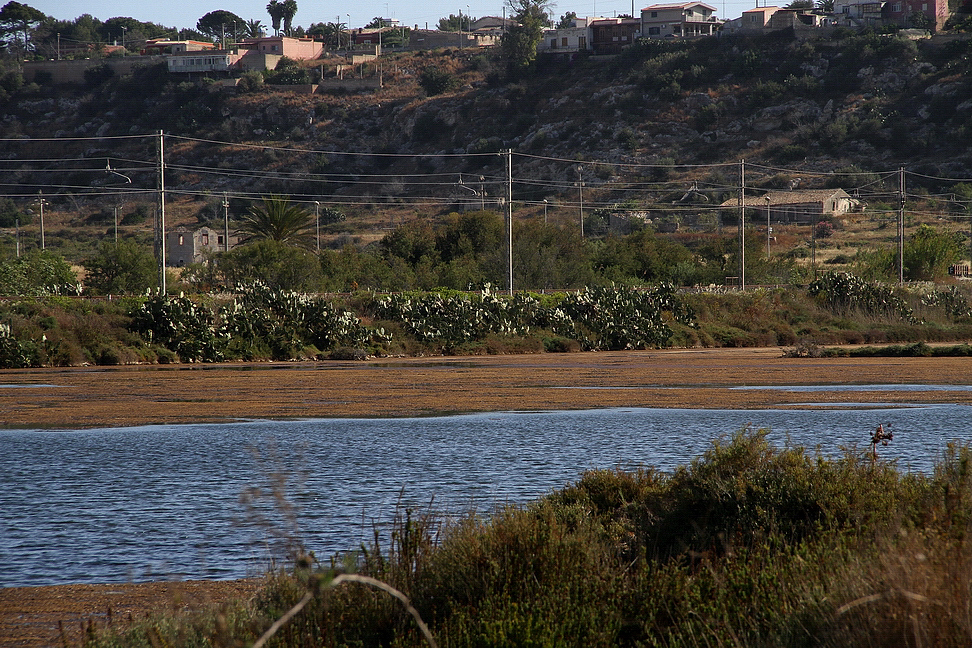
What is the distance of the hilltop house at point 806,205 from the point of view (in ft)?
316

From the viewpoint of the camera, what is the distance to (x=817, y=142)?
111875 mm

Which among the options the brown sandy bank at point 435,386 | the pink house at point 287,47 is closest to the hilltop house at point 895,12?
the pink house at point 287,47

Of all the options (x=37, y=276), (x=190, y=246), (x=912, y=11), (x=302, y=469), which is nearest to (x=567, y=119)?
(x=190, y=246)

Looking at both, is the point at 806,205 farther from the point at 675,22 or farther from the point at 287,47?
the point at 287,47

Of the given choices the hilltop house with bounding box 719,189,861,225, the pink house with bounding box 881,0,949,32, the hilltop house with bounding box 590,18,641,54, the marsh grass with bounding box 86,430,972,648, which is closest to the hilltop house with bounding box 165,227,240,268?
the hilltop house with bounding box 719,189,861,225

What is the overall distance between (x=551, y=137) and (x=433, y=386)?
95983 mm

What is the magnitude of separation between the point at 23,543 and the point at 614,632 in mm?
6747

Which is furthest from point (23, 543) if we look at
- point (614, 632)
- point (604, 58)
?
point (604, 58)

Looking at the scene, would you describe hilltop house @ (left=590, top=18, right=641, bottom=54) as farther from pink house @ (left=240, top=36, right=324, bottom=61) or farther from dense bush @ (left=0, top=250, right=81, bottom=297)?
dense bush @ (left=0, top=250, right=81, bottom=297)

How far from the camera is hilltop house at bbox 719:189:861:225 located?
9631 cm

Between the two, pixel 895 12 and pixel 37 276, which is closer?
pixel 37 276

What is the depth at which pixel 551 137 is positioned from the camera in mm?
121062

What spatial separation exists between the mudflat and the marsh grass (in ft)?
46.8

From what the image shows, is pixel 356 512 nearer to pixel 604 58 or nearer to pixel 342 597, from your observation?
pixel 342 597
